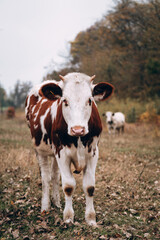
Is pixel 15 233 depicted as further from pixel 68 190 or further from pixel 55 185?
pixel 55 185

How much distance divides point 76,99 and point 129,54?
24153 mm

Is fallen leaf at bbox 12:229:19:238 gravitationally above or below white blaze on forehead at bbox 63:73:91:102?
below

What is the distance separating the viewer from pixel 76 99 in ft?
11.0

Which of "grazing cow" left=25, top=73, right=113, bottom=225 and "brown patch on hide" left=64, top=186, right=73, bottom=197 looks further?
"brown patch on hide" left=64, top=186, right=73, bottom=197

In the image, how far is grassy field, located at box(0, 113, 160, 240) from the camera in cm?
365

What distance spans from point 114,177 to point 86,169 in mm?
2751

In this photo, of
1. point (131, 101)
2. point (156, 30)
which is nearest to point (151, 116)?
point (131, 101)

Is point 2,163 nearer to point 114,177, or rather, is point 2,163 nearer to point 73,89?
point 114,177

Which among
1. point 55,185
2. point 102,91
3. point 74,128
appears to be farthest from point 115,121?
point 74,128

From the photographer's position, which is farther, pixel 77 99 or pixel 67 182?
pixel 67 182

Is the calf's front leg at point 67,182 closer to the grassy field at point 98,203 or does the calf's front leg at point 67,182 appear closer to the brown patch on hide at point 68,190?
the brown patch on hide at point 68,190

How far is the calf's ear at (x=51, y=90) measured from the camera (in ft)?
12.2

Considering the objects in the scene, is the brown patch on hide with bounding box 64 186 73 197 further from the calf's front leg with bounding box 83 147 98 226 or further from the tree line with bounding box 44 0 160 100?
the tree line with bounding box 44 0 160 100

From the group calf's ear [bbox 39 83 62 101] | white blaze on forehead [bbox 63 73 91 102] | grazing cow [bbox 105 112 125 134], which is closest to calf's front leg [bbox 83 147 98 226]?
white blaze on forehead [bbox 63 73 91 102]
